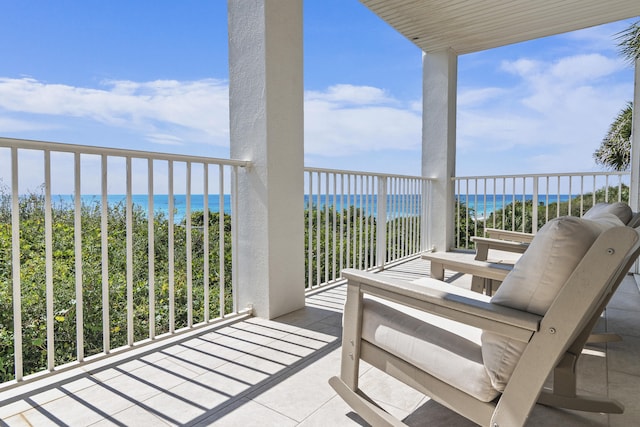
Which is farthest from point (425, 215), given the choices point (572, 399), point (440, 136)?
point (572, 399)

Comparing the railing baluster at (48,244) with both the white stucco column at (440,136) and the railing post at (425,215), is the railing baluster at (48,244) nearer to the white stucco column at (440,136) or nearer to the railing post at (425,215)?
the railing post at (425,215)

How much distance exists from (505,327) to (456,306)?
14 centimetres

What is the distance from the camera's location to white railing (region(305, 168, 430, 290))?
3314 mm

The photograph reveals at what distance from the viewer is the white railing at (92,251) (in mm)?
1646

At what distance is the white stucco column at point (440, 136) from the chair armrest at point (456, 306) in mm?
4323

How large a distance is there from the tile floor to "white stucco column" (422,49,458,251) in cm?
316

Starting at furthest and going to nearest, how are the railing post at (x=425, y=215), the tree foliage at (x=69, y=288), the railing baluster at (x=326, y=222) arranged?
the railing post at (x=425, y=215), the railing baluster at (x=326, y=222), the tree foliage at (x=69, y=288)

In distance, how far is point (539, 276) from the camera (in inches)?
37.2

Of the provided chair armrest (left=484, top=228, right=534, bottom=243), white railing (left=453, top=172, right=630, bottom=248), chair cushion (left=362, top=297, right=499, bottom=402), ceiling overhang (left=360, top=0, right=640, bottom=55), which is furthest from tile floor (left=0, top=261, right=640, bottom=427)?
ceiling overhang (left=360, top=0, right=640, bottom=55)

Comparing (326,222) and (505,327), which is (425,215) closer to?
(326,222)

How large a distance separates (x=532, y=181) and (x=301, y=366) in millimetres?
4395

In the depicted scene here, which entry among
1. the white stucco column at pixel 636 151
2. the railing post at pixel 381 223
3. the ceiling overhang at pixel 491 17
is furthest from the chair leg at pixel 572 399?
the ceiling overhang at pixel 491 17

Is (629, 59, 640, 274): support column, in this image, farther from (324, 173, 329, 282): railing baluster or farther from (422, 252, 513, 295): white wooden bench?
(324, 173, 329, 282): railing baluster

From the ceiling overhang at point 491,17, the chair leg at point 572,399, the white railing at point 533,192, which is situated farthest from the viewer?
the white railing at point 533,192
